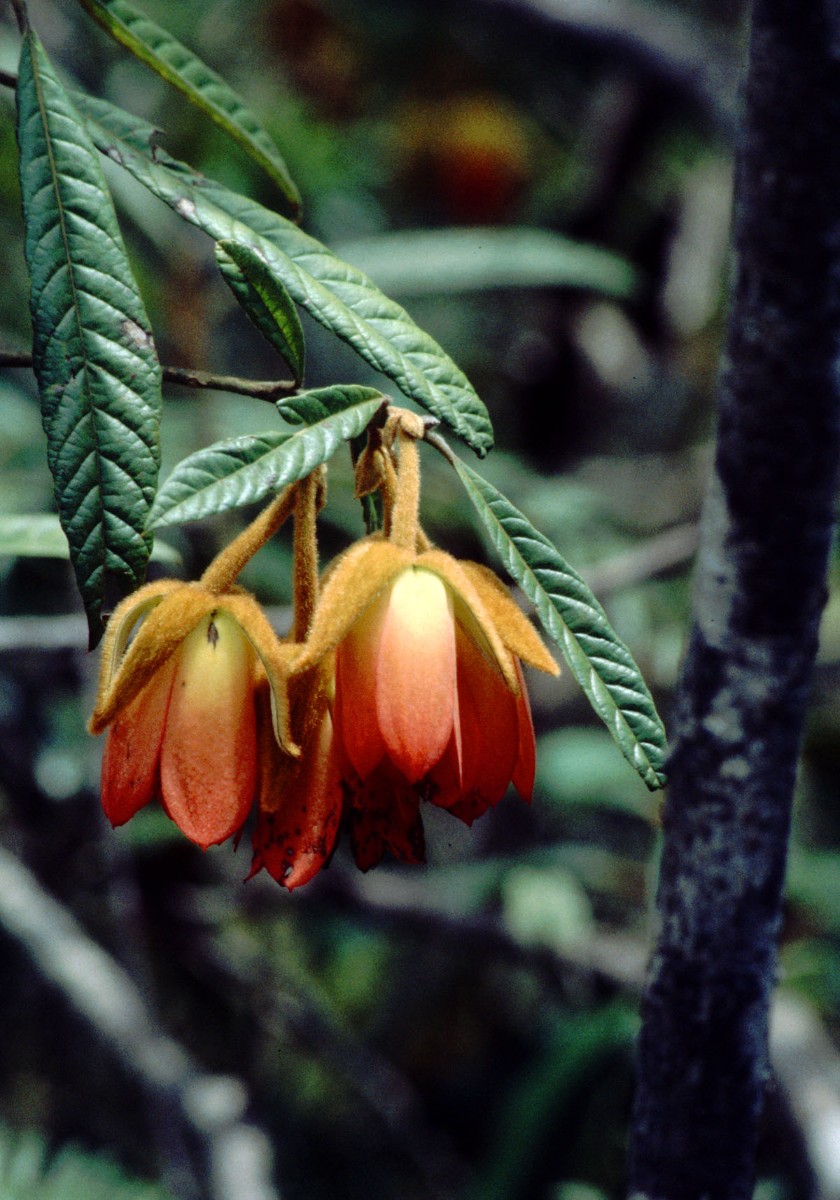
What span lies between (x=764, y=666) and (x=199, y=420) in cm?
139

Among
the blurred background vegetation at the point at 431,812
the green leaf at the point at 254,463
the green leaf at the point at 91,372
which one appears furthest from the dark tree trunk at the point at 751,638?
the blurred background vegetation at the point at 431,812

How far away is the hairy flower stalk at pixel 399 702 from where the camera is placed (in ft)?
2.02

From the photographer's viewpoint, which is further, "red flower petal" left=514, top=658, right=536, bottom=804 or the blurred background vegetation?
the blurred background vegetation

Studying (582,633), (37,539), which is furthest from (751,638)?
(37,539)

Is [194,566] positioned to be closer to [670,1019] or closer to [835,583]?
[835,583]

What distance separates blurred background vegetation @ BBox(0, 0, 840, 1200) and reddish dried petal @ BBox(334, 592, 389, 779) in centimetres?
87

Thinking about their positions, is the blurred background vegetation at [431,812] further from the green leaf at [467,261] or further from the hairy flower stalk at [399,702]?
the hairy flower stalk at [399,702]

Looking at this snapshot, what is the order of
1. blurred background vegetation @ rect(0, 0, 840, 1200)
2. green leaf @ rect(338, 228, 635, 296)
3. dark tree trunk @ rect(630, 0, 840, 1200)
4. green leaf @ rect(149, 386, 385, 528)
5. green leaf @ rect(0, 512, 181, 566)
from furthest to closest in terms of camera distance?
1. green leaf @ rect(338, 228, 635, 296)
2. blurred background vegetation @ rect(0, 0, 840, 1200)
3. green leaf @ rect(0, 512, 181, 566)
4. dark tree trunk @ rect(630, 0, 840, 1200)
5. green leaf @ rect(149, 386, 385, 528)

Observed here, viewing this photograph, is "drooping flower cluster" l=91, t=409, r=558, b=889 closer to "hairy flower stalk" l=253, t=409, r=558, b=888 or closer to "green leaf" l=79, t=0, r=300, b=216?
"hairy flower stalk" l=253, t=409, r=558, b=888

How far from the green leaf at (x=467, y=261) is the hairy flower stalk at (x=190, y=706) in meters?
1.51

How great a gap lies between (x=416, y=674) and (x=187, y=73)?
1.46 feet

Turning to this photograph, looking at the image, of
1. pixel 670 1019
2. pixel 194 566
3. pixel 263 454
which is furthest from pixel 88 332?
pixel 194 566

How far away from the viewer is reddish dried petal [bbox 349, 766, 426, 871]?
65 cm

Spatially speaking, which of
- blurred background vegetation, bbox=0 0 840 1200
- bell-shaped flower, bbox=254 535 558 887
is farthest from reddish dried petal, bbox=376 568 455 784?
blurred background vegetation, bbox=0 0 840 1200
